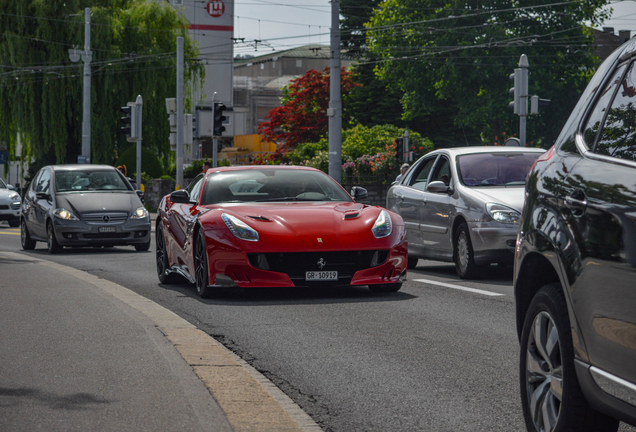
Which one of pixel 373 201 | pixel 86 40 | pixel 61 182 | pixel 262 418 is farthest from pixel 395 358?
pixel 86 40

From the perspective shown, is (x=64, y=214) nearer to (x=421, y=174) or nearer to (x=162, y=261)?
(x=162, y=261)

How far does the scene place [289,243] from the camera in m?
9.44

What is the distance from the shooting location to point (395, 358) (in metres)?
6.56

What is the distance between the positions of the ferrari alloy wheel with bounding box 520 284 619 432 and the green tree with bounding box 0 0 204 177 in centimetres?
3434

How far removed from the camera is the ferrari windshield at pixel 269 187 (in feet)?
35.2

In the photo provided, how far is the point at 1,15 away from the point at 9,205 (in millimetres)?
11411

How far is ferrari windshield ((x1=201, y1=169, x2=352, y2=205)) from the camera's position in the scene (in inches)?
422

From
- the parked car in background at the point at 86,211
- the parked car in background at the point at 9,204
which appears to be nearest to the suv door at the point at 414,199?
the parked car in background at the point at 86,211

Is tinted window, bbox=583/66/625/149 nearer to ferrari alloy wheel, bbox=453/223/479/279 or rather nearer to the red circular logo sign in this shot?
ferrari alloy wheel, bbox=453/223/479/279

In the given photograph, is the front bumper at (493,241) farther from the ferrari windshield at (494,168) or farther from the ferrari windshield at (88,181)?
the ferrari windshield at (88,181)

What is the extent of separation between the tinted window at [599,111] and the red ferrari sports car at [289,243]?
5.35 meters

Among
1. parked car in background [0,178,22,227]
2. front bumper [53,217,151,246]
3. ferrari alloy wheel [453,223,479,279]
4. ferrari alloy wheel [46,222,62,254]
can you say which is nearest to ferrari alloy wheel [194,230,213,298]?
ferrari alloy wheel [453,223,479,279]

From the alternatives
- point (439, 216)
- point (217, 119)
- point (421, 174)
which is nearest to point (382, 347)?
point (439, 216)

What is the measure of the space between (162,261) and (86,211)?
6.54 meters
